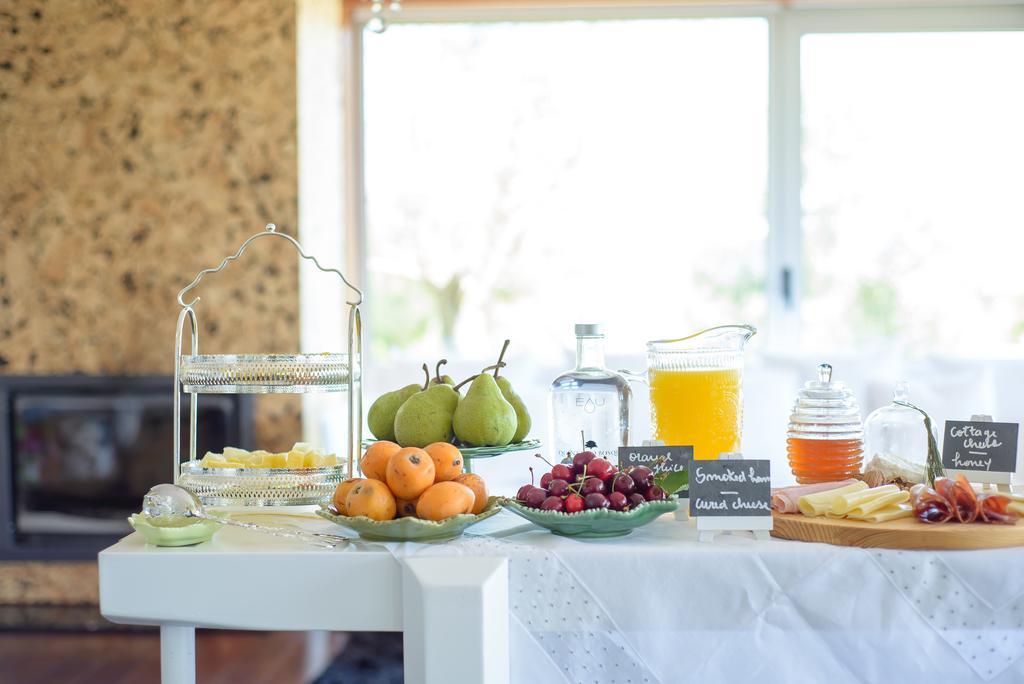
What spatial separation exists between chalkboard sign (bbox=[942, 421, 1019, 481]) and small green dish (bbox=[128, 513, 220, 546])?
1.04 metres

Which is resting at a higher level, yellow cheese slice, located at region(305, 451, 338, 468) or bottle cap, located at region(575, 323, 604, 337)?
bottle cap, located at region(575, 323, 604, 337)

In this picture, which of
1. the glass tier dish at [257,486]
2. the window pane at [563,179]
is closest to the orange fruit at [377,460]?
the glass tier dish at [257,486]

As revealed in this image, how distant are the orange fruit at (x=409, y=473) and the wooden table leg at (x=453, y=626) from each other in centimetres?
12

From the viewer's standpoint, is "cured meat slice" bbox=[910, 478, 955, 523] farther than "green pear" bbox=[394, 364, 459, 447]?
No

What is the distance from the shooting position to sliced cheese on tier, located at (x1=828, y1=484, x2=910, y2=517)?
123 cm

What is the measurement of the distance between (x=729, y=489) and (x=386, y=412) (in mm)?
551

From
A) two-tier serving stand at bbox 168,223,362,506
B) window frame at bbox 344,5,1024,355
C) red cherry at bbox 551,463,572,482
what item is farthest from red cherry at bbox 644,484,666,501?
window frame at bbox 344,5,1024,355

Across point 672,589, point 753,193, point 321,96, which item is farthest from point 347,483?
point 753,193

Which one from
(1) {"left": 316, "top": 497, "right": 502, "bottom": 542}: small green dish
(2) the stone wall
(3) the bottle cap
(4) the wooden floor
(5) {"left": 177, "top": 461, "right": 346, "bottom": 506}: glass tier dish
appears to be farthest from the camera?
(2) the stone wall

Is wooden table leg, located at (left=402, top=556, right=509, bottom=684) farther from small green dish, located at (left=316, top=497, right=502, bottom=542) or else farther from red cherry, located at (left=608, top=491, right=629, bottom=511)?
red cherry, located at (left=608, top=491, right=629, bottom=511)

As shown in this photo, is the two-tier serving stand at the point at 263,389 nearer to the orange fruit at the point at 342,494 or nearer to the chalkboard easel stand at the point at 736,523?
the orange fruit at the point at 342,494

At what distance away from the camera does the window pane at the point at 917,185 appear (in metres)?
4.08

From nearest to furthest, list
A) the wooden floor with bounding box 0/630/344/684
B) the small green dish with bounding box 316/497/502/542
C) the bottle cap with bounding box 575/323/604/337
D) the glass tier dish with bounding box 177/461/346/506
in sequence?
1. the small green dish with bounding box 316/497/502/542
2. the glass tier dish with bounding box 177/461/346/506
3. the bottle cap with bounding box 575/323/604/337
4. the wooden floor with bounding box 0/630/344/684

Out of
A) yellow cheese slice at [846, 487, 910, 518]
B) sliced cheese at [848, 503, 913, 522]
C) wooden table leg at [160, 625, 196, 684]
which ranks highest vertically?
yellow cheese slice at [846, 487, 910, 518]
